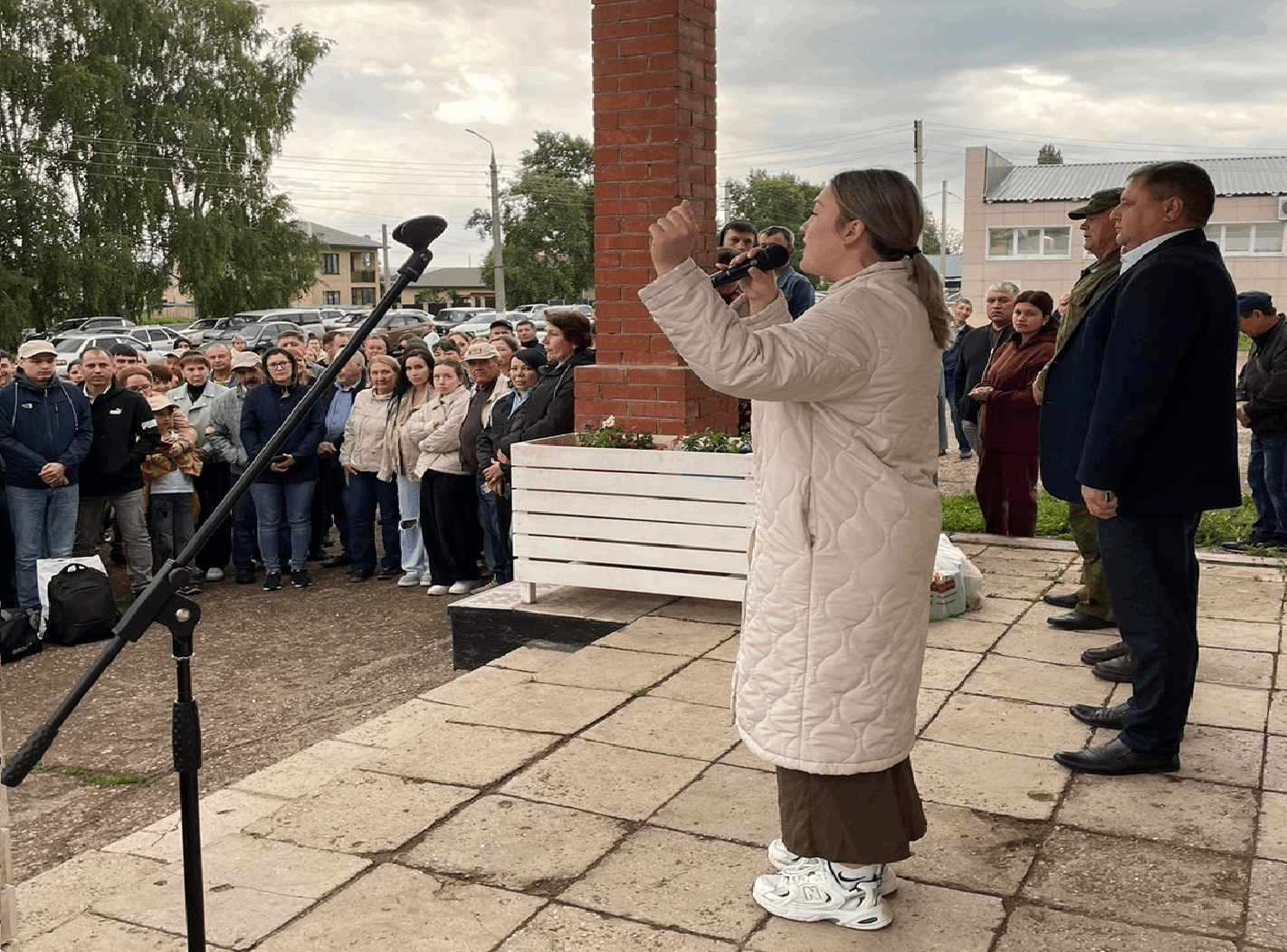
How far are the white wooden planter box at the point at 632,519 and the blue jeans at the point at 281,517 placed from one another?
328 cm

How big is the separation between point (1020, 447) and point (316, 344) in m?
7.32

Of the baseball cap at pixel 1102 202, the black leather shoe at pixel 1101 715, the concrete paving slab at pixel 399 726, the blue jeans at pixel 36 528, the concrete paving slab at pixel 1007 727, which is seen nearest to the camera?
the concrete paving slab at pixel 1007 727

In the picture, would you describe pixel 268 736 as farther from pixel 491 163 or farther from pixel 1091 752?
pixel 491 163

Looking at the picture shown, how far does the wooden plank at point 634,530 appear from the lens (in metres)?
5.95

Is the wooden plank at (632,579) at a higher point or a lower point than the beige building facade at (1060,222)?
lower

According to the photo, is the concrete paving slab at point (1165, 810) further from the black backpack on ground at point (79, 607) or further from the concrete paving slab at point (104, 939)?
the black backpack on ground at point (79, 607)

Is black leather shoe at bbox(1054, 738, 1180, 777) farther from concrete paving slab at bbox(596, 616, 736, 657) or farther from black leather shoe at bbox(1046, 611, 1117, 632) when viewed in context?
concrete paving slab at bbox(596, 616, 736, 657)

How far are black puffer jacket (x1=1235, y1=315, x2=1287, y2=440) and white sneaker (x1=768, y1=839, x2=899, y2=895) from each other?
6448mm

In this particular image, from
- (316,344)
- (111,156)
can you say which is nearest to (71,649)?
(316,344)

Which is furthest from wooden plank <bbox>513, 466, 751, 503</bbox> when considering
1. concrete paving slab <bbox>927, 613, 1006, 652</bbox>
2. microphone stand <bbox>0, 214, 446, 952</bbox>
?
microphone stand <bbox>0, 214, 446, 952</bbox>

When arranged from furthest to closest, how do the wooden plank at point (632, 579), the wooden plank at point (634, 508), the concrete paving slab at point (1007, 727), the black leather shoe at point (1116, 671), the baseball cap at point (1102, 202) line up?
the wooden plank at point (632, 579) < the wooden plank at point (634, 508) < the baseball cap at point (1102, 202) < the black leather shoe at point (1116, 671) < the concrete paving slab at point (1007, 727)

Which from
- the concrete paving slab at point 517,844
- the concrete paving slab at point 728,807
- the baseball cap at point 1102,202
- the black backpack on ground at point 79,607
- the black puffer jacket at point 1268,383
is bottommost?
the black backpack on ground at point 79,607

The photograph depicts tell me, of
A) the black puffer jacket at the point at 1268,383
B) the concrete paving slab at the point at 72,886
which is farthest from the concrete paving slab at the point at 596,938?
the black puffer jacket at the point at 1268,383

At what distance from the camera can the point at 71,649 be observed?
7.72 m
